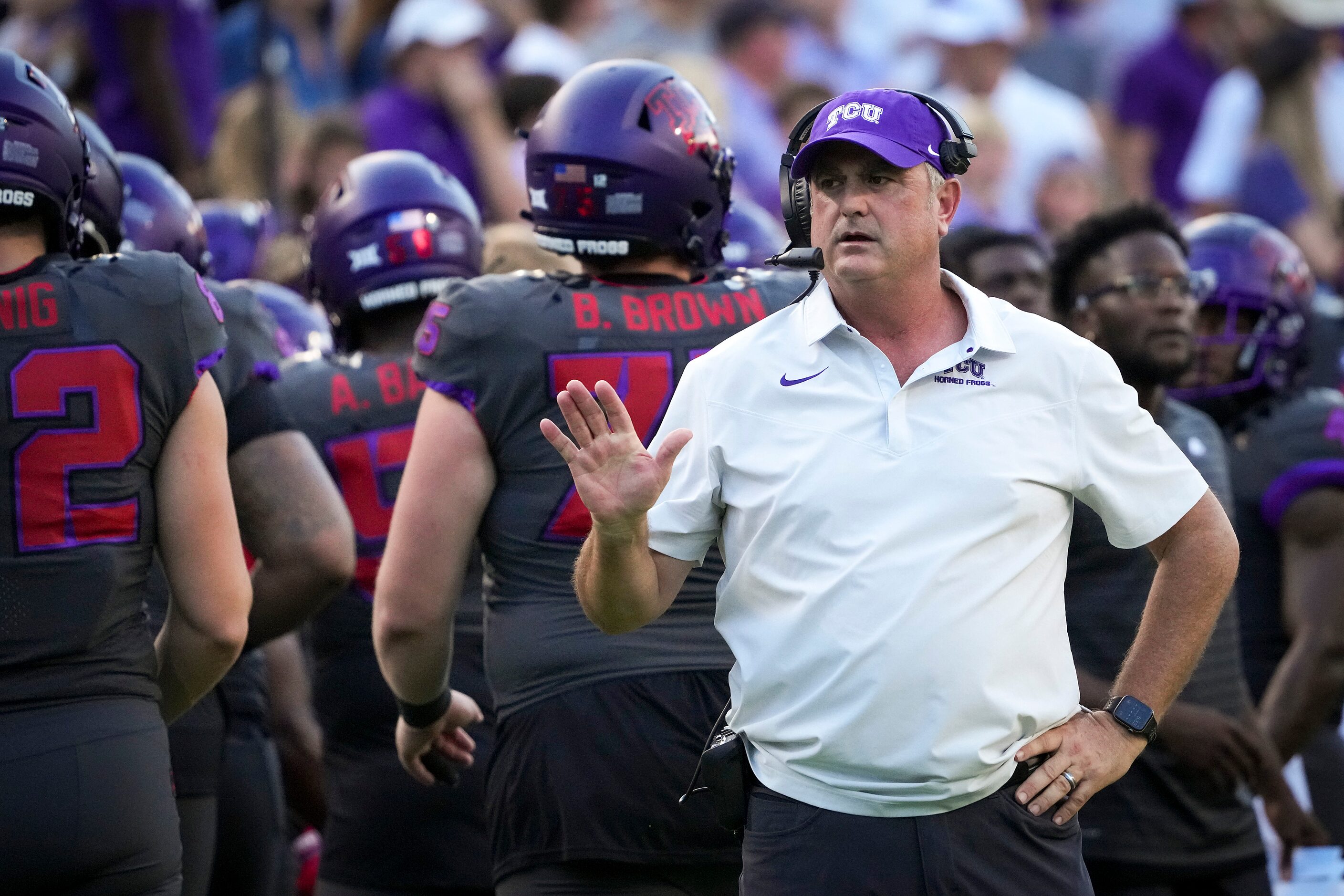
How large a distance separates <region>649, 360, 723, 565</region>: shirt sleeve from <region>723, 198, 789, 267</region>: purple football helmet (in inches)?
139

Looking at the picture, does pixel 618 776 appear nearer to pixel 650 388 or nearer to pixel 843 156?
pixel 650 388

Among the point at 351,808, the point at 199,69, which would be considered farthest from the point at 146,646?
the point at 199,69

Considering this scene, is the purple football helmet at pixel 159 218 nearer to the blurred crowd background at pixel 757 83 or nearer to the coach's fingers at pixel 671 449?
the blurred crowd background at pixel 757 83

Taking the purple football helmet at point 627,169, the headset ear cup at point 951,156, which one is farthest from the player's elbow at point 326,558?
the headset ear cup at point 951,156

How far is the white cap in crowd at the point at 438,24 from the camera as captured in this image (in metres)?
10.4

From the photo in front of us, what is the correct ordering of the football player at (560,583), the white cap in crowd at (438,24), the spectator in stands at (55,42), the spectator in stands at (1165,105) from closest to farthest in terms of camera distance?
1. the football player at (560,583)
2. the spectator in stands at (55,42)
3. the white cap in crowd at (438,24)
4. the spectator in stands at (1165,105)

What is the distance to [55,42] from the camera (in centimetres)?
→ 953

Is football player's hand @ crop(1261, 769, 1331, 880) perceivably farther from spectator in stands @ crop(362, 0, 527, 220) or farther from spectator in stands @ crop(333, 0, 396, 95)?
spectator in stands @ crop(333, 0, 396, 95)

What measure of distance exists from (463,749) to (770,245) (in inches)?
131

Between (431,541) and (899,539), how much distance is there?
1.29 metres

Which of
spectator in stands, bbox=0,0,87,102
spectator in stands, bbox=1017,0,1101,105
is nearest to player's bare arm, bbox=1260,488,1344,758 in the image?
spectator in stands, bbox=0,0,87,102

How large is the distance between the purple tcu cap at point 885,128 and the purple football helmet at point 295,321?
10.6 ft

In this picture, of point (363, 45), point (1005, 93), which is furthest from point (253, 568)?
point (1005, 93)

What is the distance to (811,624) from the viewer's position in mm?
3305
